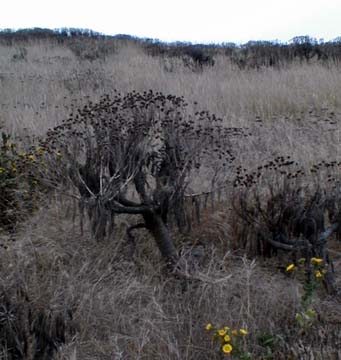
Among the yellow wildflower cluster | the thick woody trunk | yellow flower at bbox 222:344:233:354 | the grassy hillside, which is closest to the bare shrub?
the grassy hillside

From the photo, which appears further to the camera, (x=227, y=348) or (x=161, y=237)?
(x=161, y=237)

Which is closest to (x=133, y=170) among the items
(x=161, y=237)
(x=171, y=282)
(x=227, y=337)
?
(x=161, y=237)

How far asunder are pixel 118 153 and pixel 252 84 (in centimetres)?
581

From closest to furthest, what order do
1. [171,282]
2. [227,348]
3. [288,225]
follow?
[227,348], [171,282], [288,225]

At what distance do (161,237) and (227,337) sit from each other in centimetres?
121

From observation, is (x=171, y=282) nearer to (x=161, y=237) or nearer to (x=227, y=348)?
(x=161, y=237)

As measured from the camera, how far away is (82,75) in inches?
424

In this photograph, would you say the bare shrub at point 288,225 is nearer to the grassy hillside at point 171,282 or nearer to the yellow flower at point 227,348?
the grassy hillside at point 171,282

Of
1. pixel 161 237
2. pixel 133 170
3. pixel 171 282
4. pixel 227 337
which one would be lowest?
pixel 171 282

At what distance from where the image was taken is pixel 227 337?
2615 mm

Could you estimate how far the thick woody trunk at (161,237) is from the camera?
12.1 feet

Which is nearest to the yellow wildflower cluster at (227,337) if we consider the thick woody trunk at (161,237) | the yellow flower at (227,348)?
the yellow flower at (227,348)

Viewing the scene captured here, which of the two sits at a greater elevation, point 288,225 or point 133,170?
point 133,170

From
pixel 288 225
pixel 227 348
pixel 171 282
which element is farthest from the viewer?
pixel 288 225
